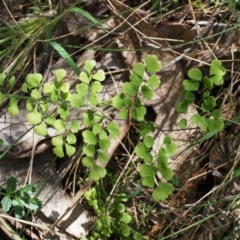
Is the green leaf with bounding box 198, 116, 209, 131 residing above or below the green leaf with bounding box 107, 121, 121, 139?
below

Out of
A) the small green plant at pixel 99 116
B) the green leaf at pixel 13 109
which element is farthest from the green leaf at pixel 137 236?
the green leaf at pixel 13 109

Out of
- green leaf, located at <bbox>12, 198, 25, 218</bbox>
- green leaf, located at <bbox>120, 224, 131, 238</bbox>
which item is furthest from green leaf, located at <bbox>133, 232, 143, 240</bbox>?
green leaf, located at <bbox>12, 198, 25, 218</bbox>

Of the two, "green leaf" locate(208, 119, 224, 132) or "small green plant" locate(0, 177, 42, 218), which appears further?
"small green plant" locate(0, 177, 42, 218)

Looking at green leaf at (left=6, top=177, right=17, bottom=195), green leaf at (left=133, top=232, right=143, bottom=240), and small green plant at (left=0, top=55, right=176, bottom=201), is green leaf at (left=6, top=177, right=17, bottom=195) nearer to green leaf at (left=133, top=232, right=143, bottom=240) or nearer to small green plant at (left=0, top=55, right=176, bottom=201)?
small green plant at (left=0, top=55, right=176, bottom=201)

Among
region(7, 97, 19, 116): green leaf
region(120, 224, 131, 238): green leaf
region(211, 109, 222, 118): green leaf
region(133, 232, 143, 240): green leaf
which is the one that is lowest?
region(133, 232, 143, 240): green leaf

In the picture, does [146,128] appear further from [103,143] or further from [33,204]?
[33,204]

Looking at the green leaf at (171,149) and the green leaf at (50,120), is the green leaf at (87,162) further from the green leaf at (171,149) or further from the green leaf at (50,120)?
the green leaf at (171,149)

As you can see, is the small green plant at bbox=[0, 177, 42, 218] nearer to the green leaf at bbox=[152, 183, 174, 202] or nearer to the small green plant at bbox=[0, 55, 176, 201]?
the small green plant at bbox=[0, 55, 176, 201]

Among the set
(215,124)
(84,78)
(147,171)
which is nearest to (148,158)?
(147,171)
